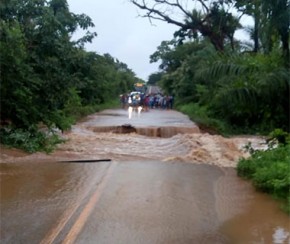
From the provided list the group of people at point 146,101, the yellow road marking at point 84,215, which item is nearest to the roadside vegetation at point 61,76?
the yellow road marking at point 84,215

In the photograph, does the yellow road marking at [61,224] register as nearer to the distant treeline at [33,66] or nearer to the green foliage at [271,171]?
the green foliage at [271,171]

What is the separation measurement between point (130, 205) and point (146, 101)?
41.4 metres

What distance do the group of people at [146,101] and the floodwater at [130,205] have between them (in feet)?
114

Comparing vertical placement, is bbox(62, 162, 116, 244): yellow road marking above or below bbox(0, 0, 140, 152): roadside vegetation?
below

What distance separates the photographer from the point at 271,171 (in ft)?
27.6

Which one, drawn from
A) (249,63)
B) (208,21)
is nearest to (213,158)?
(249,63)

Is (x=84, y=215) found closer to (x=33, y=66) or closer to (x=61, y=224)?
(x=61, y=224)

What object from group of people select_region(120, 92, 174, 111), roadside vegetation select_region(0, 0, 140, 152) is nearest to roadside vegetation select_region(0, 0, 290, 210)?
roadside vegetation select_region(0, 0, 140, 152)

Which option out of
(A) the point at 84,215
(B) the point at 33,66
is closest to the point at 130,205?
(A) the point at 84,215

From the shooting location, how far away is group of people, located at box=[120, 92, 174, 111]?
47.3m

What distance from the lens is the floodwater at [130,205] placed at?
18.0 feet

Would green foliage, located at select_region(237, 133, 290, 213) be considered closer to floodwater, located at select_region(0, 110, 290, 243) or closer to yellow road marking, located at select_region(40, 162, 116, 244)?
floodwater, located at select_region(0, 110, 290, 243)

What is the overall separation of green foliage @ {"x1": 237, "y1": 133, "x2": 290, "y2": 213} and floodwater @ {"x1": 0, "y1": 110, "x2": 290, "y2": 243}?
0.18 meters

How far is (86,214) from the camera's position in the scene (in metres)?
6.29
